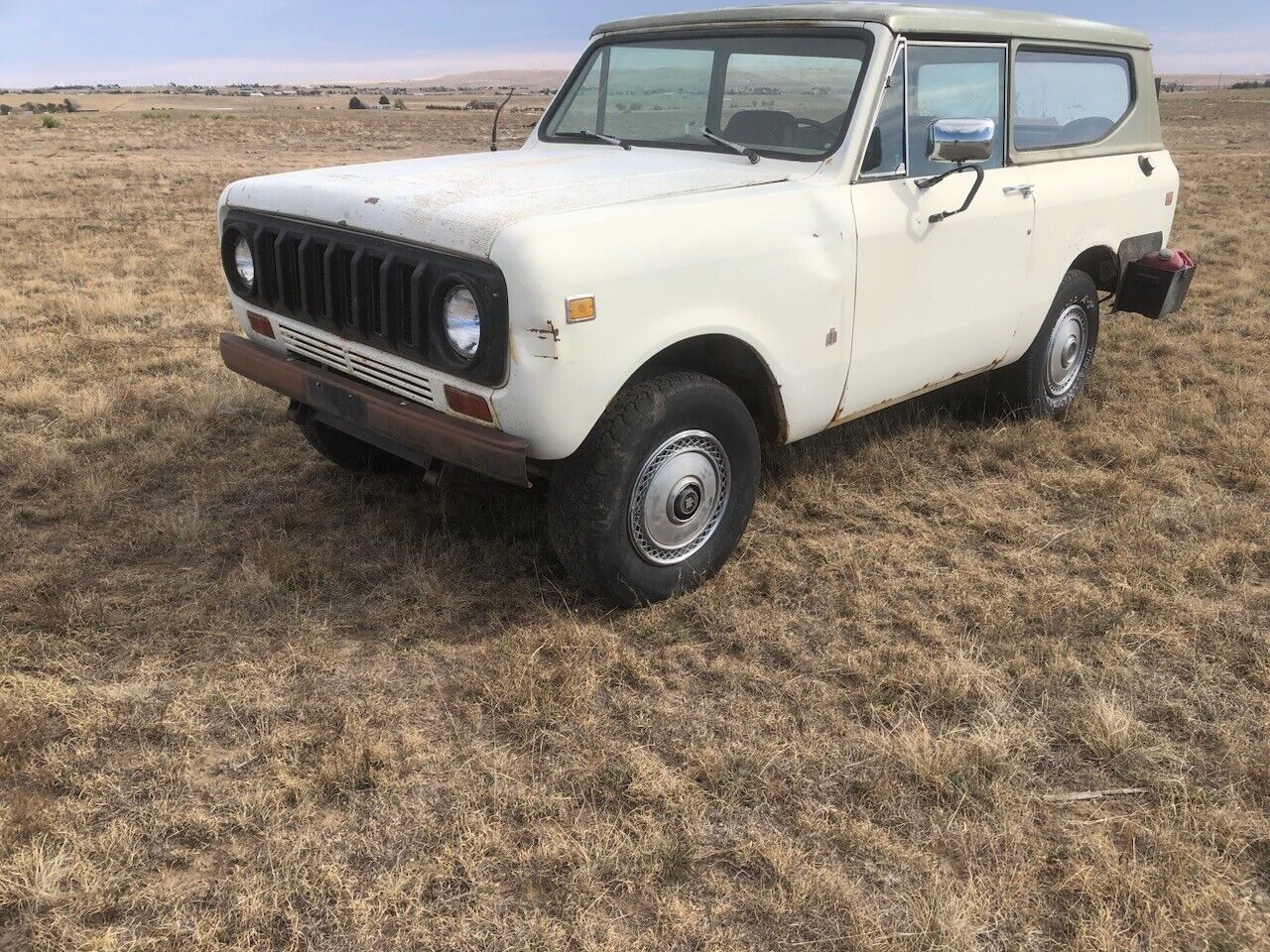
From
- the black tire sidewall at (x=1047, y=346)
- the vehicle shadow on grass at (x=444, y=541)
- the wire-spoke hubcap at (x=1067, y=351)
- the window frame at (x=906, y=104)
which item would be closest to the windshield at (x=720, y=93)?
the window frame at (x=906, y=104)

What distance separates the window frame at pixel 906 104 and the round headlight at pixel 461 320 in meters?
1.59

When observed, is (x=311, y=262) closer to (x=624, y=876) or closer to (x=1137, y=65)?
(x=624, y=876)

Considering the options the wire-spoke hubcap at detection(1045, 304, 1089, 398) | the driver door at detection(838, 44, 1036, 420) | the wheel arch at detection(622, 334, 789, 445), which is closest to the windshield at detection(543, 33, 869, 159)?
the driver door at detection(838, 44, 1036, 420)

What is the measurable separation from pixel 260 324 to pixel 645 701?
2.09m

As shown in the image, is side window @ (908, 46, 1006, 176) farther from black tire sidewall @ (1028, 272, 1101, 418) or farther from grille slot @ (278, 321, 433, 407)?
grille slot @ (278, 321, 433, 407)

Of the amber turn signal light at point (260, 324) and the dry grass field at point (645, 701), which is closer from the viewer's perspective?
the dry grass field at point (645, 701)

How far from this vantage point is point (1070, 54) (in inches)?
196

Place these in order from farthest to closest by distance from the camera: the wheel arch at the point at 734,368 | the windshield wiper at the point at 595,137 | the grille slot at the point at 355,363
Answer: the windshield wiper at the point at 595,137 < the wheel arch at the point at 734,368 < the grille slot at the point at 355,363

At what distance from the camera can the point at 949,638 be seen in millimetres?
3469

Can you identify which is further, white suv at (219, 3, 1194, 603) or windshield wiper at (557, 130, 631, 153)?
windshield wiper at (557, 130, 631, 153)

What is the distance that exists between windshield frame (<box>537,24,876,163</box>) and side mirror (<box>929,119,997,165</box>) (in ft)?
1.14

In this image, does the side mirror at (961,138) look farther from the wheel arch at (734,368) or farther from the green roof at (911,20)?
the wheel arch at (734,368)

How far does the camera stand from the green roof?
3.87 meters

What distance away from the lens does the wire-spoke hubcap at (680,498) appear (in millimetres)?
3416
